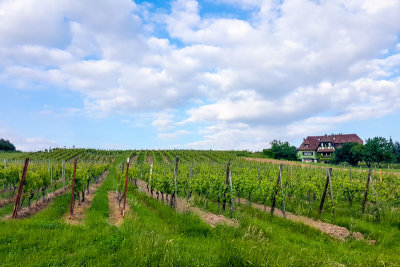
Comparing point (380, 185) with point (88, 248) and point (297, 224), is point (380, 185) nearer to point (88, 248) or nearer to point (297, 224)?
→ point (297, 224)

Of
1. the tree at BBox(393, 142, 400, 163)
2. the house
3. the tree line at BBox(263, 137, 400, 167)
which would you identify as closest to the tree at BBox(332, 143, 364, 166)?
the tree line at BBox(263, 137, 400, 167)

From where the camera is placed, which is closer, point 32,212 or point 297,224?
point 297,224

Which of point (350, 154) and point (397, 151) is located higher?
point (397, 151)

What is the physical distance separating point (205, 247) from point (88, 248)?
290 cm

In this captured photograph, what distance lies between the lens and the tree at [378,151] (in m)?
51.1

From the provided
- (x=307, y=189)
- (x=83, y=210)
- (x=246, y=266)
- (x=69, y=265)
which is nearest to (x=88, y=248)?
(x=69, y=265)

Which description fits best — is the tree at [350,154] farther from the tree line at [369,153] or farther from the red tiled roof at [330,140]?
the red tiled roof at [330,140]

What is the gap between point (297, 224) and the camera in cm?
884

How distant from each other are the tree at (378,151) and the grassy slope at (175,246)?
55.0 m

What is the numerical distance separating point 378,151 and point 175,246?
203ft

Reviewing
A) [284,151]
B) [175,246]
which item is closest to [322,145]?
[284,151]

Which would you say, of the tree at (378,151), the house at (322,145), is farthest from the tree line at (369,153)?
the house at (322,145)

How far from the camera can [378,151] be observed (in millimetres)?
51312

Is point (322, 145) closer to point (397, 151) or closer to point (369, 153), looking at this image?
point (369, 153)
